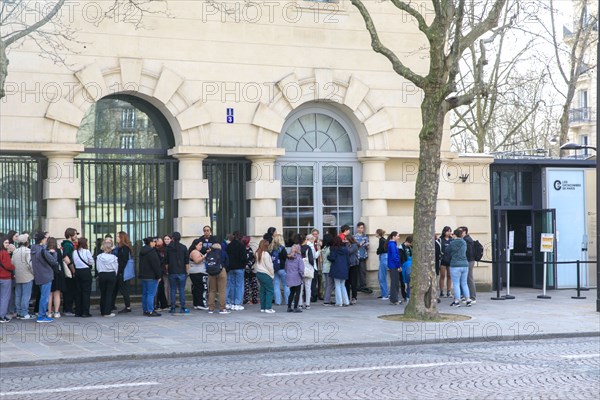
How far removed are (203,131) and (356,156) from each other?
4.06 m

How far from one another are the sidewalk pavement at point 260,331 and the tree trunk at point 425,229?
589mm

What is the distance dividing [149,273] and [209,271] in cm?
127

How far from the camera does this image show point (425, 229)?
758 inches

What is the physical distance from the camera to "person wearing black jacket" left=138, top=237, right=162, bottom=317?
19.7 m

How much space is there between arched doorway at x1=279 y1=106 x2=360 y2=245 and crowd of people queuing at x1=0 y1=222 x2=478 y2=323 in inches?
35.6

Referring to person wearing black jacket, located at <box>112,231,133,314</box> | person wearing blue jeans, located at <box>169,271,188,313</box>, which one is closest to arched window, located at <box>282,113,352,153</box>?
person wearing blue jeans, located at <box>169,271,188,313</box>

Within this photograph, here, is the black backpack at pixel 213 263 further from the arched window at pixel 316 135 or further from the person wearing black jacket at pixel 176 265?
the arched window at pixel 316 135

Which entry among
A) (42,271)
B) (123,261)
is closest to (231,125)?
(123,261)

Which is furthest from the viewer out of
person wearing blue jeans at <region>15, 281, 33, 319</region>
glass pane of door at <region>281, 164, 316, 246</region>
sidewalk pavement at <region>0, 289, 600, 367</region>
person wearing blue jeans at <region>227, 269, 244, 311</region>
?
glass pane of door at <region>281, 164, 316, 246</region>

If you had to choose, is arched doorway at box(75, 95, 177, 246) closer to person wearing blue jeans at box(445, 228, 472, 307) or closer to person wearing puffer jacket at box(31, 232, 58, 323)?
person wearing puffer jacket at box(31, 232, 58, 323)

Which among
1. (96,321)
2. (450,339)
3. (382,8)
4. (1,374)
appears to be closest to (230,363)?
(1,374)

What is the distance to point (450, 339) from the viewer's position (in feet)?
54.7

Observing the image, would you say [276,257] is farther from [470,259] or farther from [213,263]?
[470,259]

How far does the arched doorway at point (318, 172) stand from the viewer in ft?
77.2
